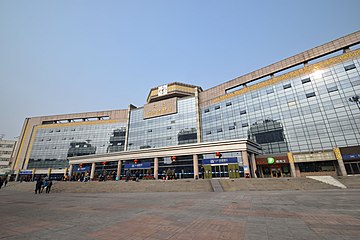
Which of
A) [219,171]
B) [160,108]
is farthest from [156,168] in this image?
[160,108]

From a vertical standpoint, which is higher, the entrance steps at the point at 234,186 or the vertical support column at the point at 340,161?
the vertical support column at the point at 340,161

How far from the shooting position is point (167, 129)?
54.4 m

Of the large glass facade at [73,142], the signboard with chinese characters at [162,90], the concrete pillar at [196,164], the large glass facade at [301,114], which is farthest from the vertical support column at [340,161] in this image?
the large glass facade at [73,142]

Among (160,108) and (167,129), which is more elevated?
(160,108)

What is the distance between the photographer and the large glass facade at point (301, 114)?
3444 centimetres

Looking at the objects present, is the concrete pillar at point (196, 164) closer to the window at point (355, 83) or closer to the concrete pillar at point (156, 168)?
the concrete pillar at point (156, 168)

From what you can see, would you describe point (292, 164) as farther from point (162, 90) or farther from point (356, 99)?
point (162, 90)

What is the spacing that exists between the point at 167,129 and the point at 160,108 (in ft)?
27.6

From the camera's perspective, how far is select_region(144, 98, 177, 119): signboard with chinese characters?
2227 inches

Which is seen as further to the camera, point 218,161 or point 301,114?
point 301,114

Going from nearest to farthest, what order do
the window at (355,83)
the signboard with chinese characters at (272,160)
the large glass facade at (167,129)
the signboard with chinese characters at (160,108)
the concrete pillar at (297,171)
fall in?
the window at (355,83)
the concrete pillar at (297,171)
the signboard with chinese characters at (272,160)
the large glass facade at (167,129)
the signboard with chinese characters at (160,108)

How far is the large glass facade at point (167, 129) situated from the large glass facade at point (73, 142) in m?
7.80

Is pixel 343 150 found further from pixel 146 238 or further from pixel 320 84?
pixel 146 238

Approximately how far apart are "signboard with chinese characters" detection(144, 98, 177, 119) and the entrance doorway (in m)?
27.1
